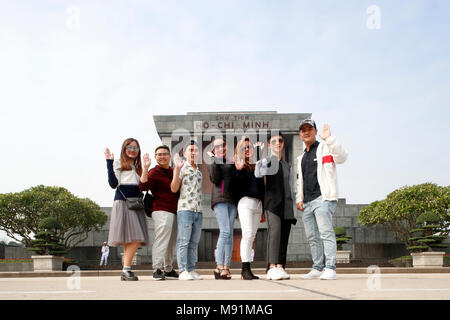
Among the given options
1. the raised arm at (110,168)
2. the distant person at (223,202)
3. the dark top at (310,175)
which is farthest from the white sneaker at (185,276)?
the dark top at (310,175)

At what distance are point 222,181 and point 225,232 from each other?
736 mm

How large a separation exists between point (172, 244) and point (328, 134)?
284cm

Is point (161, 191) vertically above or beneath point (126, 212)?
above

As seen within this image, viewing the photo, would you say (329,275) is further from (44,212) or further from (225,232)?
(44,212)

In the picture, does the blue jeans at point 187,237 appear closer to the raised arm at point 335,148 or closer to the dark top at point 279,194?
the dark top at point 279,194

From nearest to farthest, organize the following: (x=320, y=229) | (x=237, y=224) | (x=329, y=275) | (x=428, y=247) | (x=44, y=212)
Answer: (x=329, y=275) < (x=320, y=229) < (x=428, y=247) < (x=237, y=224) < (x=44, y=212)

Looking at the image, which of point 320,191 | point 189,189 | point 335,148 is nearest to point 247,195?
point 189,189

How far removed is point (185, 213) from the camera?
20.8 feet

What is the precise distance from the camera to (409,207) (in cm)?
2344

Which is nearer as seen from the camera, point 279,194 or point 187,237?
point 279,194

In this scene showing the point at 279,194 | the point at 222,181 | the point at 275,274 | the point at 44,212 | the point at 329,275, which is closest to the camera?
the point at 329,275

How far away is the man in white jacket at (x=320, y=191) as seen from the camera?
591 cm

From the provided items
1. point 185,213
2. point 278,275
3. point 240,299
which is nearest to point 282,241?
point 278,275

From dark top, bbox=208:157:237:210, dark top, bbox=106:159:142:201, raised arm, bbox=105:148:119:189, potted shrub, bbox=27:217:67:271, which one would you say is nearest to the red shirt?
dark top, bbox=106:159:142:201
